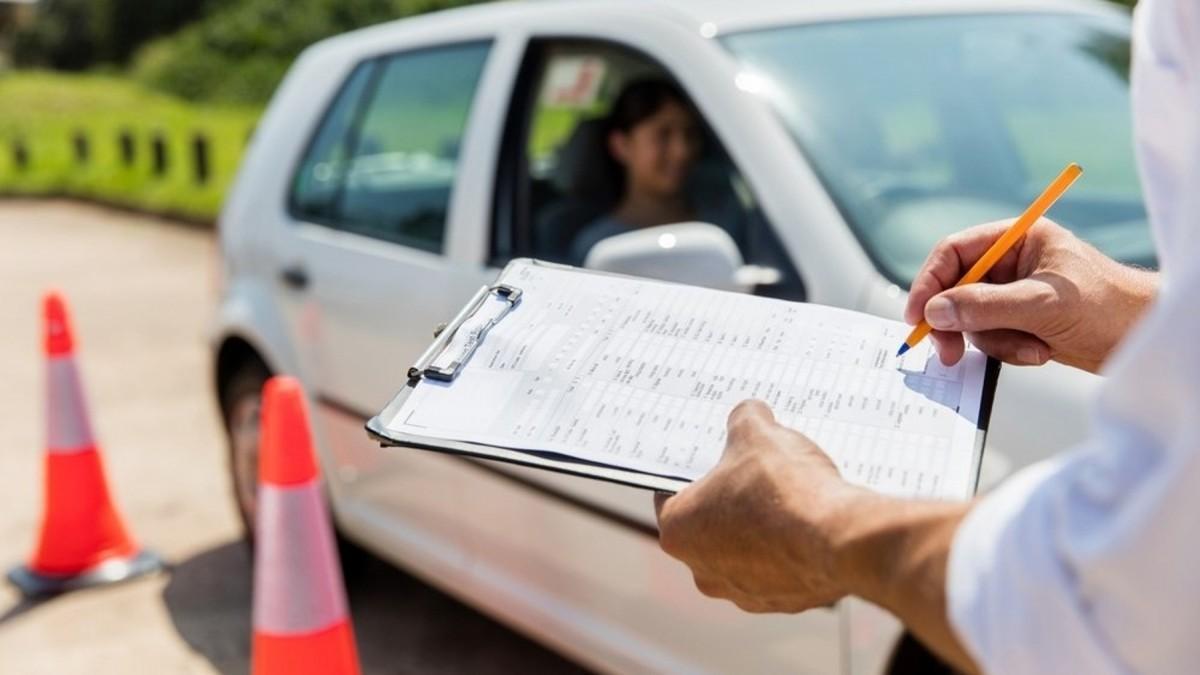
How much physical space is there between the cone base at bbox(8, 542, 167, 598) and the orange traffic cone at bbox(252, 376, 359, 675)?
1630 millimetres

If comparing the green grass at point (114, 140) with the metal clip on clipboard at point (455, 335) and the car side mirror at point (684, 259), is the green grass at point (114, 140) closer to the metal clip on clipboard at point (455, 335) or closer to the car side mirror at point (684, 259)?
the car side mirror at point (684, 259)

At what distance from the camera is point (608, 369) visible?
1.46 metres

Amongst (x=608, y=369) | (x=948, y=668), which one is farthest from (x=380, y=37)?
(x=608, y=369)

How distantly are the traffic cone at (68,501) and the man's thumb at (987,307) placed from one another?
11.1 ft

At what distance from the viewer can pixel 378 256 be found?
3613 millimetres

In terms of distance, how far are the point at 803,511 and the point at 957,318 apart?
1.40 ft

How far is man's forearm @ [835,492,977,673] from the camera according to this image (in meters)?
1.00

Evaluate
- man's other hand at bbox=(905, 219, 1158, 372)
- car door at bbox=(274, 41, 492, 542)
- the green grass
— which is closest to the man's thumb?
man's other hand at bbox=(905, 219, 1158, 372)

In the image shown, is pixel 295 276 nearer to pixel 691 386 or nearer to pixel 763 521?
pixel 691 386

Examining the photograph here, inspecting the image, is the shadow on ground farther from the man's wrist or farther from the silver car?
the man's wrist

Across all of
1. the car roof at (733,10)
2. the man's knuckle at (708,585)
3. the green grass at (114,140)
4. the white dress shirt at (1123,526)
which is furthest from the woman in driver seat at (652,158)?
the green grass at (114,140)

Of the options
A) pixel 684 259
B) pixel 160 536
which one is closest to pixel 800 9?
pixel 684 259

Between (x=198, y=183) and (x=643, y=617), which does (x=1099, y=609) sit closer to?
(x=643, y=617)

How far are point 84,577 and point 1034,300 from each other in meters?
3.57
